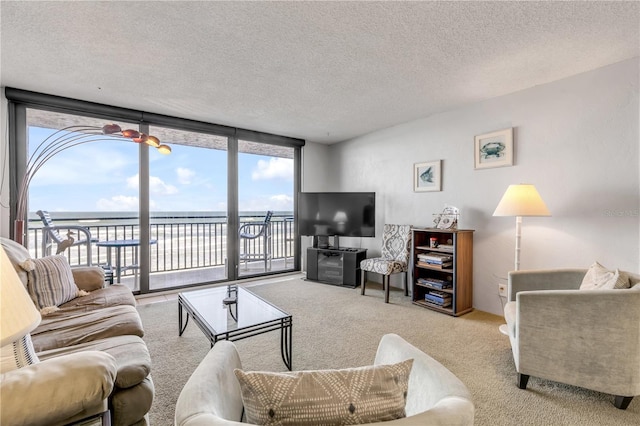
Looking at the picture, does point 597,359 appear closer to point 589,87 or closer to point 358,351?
point 358,351

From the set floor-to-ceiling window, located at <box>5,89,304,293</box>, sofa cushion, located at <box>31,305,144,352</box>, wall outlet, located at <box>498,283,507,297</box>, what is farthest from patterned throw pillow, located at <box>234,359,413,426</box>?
floor-to-ceiling window, located at <box>5,89,304,293</box>

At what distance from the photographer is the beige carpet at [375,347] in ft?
5.28

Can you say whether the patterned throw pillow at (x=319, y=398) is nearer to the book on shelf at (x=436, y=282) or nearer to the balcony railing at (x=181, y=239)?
the book on shelf at (x=436, y=282)

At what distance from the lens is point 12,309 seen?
647mm

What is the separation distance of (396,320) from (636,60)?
297 cm

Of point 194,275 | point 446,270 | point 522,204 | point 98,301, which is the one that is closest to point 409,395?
point 522,204

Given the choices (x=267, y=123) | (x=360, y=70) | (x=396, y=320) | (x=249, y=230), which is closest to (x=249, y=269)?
(x=249, y=230)

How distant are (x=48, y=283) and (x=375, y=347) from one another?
8.21 feet

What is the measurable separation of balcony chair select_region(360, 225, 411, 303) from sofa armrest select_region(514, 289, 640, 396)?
5.66ft

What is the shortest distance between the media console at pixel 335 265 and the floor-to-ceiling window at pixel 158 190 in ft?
2.25

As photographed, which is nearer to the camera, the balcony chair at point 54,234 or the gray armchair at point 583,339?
the gray armchair at point 583,339

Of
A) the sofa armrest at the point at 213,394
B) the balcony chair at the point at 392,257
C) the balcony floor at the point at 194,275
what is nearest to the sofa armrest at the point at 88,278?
the balcony floor at the point at 194,275

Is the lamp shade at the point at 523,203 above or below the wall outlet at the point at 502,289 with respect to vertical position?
above

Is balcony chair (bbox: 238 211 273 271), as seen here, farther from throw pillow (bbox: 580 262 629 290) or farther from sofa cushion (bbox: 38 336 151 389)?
throw pillow (bbox: 580 262 629 290)
